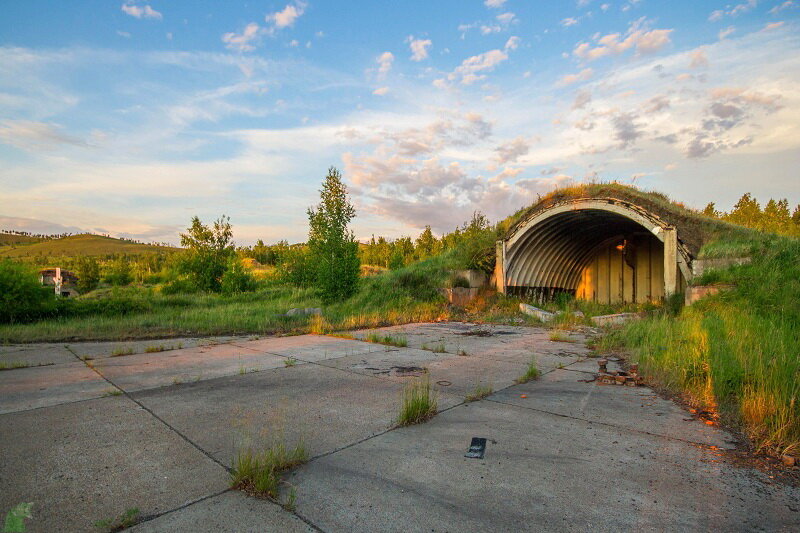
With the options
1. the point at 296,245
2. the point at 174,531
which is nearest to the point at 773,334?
the point at 174,531

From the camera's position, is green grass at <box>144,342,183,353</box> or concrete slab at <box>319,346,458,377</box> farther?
green grass at <box>144,342,183,353</box>

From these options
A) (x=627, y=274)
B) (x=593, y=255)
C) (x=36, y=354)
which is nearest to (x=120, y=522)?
(x=36, y=354)

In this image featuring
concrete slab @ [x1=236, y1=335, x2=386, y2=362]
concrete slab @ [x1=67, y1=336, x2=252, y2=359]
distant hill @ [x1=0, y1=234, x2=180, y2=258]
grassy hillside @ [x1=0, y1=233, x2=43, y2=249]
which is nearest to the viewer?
concrete slab @ [x1=236, y1=335, x2=386, y2=362]

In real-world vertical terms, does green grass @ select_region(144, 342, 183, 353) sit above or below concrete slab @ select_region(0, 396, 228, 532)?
below

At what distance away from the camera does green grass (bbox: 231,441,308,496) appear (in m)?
2.78

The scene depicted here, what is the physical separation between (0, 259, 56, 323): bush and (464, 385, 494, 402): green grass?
16730 mm

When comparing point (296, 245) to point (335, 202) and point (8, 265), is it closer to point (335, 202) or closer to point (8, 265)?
point (335, 202)

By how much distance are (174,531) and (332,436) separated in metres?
1.61

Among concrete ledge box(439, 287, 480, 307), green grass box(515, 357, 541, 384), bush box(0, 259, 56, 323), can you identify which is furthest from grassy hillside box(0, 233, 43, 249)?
green grass box(515, 357, 541, 384)

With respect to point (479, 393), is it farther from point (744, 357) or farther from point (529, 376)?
point (744, 357)

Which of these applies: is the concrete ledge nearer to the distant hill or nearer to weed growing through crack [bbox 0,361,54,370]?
weed growing through crack [bbox 0,361,54,370]

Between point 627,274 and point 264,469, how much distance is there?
2348 centimetres

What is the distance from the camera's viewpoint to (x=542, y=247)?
1956 cm

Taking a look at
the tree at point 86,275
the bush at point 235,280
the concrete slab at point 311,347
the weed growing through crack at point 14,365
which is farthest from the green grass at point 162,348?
the tree at point 86,275
